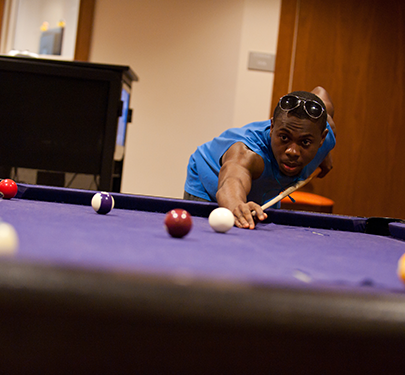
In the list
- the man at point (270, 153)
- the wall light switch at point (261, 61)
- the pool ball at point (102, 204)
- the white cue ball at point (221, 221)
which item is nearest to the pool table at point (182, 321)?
the white cue ball at point (221, 221)

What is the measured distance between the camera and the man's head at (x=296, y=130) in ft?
6.40

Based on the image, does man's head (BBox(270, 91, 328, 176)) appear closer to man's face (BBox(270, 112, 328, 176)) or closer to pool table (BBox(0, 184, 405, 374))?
man's face (BBox(270, 112, 328, 176))

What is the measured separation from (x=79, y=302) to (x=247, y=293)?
21 cm

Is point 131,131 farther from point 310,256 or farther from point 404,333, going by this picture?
point 404,333

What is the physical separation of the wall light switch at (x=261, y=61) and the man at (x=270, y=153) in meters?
2.56

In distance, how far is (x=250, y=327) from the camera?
1.84 ft

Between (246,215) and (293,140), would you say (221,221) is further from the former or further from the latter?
(293,140)

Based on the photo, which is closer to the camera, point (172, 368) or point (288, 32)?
point (172, 368)

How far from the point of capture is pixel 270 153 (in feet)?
7.13

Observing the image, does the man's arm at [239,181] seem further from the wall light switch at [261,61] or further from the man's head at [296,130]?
the wall light switch at [261,61]

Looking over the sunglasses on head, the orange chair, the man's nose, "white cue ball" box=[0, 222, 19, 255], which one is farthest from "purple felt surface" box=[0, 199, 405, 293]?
the orange chair

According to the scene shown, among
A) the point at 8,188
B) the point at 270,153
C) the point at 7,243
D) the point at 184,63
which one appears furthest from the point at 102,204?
the point at 184,63

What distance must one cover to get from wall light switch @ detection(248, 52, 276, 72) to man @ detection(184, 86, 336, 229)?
2.56 m

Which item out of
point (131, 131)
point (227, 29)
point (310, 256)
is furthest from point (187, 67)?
point (310, 256)
